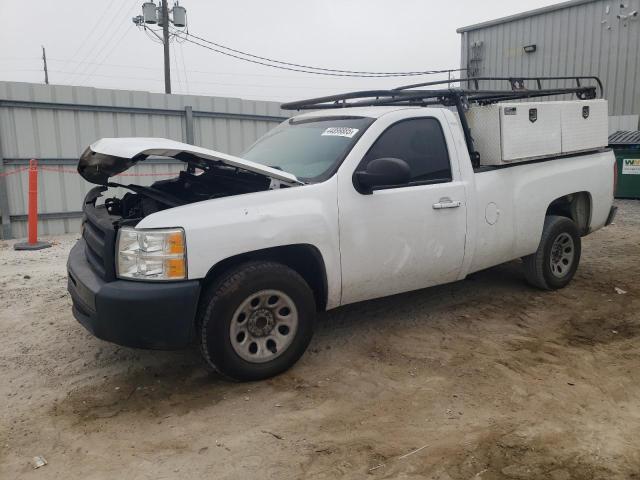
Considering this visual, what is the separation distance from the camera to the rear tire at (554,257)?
5414 millimetres

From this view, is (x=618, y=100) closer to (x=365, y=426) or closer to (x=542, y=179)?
(x=542, y=179)

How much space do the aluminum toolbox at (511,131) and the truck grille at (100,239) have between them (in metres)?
3.13

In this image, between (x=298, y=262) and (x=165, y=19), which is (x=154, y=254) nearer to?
(x=298, y=262)

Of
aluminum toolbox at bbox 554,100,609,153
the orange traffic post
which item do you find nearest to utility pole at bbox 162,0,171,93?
the orange traffic post

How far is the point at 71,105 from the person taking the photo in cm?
938

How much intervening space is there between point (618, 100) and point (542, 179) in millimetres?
12135

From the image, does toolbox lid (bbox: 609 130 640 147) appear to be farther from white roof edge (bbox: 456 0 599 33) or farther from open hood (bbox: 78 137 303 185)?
open hood (bbox: 78 137 303 185)

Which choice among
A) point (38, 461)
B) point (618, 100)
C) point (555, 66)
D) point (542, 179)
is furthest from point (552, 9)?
point (38, 461)

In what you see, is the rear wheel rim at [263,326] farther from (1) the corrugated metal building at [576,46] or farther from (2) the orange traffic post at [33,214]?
(1) the corrugated metal building at [576,46]

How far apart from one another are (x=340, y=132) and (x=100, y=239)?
1.90 metres

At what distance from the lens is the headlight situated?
321 centimetres

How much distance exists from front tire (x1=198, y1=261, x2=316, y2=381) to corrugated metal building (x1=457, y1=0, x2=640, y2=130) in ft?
47.1

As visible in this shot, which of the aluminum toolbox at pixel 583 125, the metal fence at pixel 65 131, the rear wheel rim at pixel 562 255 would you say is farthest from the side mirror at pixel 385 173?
the metal fence at pixel 65 131

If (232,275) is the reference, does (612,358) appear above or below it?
below
